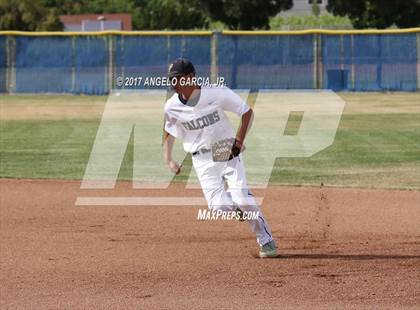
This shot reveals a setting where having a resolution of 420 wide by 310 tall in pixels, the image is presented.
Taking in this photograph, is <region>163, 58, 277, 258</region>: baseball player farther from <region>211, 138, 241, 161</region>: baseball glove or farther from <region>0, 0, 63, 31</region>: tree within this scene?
<region>0, 0, 63, 31</region>: tree

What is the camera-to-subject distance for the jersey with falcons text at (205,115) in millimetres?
10109

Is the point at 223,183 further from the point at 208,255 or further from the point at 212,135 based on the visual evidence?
the point at 208,255

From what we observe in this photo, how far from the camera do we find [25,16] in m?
62.1

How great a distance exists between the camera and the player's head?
977 cm

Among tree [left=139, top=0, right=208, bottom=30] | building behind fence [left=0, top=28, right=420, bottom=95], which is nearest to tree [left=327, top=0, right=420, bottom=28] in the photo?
building behind fence [left=0, top=28, right=420, bottom=95]

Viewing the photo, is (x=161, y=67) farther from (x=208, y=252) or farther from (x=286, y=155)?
(x=208, y=252)

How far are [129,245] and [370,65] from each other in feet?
88.6

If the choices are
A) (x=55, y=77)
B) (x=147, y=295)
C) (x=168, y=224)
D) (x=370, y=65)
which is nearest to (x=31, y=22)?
(x=55, y=77)

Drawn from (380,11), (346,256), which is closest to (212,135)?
(346,256)

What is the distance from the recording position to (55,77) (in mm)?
37812

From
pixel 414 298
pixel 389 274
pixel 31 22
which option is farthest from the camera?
pixel 31 22

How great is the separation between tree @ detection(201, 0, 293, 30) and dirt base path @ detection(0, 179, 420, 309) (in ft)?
123

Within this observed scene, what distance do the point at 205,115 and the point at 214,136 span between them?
243mm

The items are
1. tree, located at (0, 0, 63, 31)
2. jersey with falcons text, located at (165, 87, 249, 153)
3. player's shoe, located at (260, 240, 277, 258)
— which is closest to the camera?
jersey with falcons text, located at (165, 87, 249, 153)
